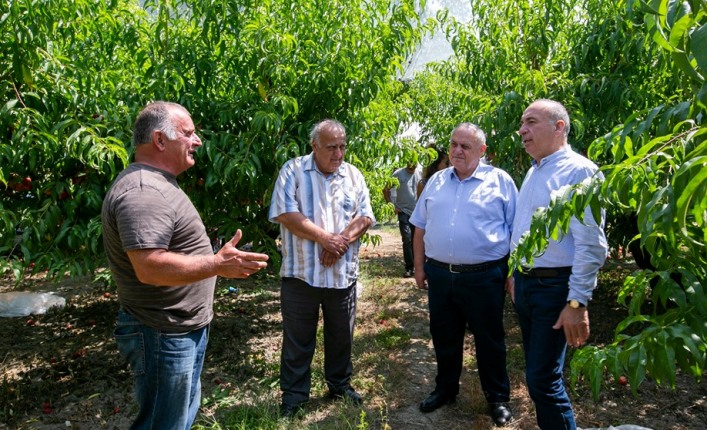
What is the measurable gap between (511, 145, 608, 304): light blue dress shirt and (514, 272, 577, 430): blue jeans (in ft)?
0.41


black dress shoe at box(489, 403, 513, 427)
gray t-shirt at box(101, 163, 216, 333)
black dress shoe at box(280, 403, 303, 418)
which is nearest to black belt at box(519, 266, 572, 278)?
black dress shoe at box(489, 403, 513, 427)

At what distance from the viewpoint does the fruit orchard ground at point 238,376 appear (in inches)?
142

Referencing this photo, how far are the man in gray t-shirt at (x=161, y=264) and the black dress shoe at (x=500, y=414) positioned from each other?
1.95 metres

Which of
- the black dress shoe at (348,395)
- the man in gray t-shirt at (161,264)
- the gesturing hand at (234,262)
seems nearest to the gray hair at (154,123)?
the man in gray t-shirt at (161,264)

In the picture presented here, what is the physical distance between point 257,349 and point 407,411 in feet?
5.66

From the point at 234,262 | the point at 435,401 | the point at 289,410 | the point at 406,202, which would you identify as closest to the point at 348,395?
the point at 289,410

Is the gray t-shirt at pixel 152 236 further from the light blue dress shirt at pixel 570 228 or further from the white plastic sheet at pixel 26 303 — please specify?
the white plastic sheet at pixel 26 303

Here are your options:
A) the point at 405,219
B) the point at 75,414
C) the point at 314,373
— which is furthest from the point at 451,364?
the point at 405,219

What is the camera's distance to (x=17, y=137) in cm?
313

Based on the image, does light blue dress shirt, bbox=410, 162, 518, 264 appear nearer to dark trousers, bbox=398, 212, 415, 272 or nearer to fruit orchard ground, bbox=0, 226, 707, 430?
fruit orchard ground, bbox=0, 226, 707, 430

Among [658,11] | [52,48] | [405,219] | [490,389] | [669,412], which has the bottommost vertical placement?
[669,412]

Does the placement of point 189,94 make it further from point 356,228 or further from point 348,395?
point 348,395

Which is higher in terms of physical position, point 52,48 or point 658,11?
point 52,48

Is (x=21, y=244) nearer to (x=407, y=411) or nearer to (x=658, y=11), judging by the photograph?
(x=407, y=411)
